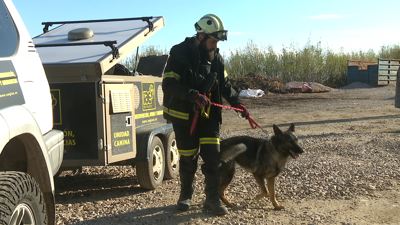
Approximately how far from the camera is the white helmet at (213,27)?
15.5 ft

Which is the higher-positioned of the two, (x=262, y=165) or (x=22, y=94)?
(x=22, y=94)

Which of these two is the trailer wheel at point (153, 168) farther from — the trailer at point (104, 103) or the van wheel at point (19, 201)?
the van wheel at point (19, 201)

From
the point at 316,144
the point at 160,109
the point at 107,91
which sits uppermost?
the point at 107,91

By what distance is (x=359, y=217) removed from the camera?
15.3 feet

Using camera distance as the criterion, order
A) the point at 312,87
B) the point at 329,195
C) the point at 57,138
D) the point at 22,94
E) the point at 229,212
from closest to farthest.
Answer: the point at 22,94, the point at 57,138, the point at 229,212, the point at 329,195, the point at 312,87

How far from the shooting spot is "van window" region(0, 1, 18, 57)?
3076 millimetres

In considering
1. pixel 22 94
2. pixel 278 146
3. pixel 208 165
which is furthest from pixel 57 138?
pixel 278 146

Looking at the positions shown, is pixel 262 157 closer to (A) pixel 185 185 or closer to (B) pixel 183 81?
(A) pixel 185 185

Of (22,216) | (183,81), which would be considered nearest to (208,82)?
(183,81)

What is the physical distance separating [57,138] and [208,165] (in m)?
1.86

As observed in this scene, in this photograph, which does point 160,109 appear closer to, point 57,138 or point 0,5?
point 57,138

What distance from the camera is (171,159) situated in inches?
274

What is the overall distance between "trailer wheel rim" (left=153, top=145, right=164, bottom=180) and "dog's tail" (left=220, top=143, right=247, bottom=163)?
4.65 feet

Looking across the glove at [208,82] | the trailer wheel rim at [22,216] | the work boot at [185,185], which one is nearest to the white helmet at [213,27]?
the glove at [208,82]
